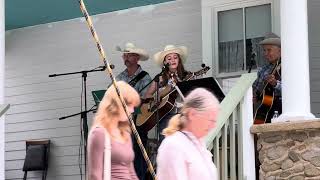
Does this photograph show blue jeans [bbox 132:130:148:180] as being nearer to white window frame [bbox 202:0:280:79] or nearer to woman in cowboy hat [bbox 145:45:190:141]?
woman in cowboy hat [bbox 145:45:190:141]

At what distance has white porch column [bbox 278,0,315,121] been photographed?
5.89 m

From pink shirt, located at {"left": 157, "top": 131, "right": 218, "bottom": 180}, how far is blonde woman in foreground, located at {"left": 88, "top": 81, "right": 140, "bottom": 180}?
244 mm

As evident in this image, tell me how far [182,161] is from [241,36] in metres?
4.64

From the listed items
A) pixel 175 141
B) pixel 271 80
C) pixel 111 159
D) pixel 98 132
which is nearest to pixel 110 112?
pixel 98 132

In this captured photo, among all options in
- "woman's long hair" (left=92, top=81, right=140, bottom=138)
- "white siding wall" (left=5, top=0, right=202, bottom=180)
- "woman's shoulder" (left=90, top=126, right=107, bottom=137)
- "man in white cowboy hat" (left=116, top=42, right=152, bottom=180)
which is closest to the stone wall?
"man in white cowboy hat" (left=116, top=42, right=152, bottom=180)

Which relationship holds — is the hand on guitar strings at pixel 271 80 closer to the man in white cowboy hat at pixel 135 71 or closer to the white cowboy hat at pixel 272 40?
the white cowboy hat at pixel 272 40

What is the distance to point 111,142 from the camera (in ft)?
12.5

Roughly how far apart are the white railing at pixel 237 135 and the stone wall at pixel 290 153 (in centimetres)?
14

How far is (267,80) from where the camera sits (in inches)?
268

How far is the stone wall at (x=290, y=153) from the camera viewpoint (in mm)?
5594

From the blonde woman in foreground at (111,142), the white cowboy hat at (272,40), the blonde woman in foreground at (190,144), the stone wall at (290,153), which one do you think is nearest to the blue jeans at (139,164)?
the stone wall at (290,153)

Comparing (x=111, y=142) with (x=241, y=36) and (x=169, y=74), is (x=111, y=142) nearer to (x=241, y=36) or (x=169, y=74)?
(x=169, y=74)

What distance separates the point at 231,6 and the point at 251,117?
7.99ft

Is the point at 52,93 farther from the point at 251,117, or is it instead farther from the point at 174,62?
the point at 251,117
